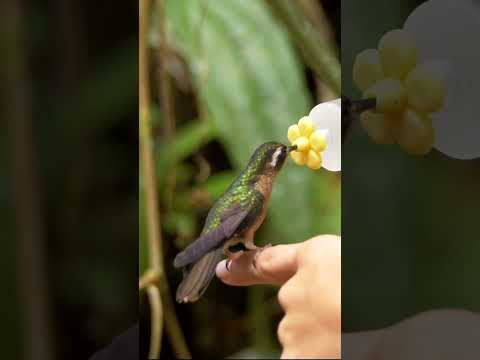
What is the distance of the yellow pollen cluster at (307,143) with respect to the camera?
0.76 meters

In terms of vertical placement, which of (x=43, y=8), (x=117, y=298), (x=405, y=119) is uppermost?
(x=43, y=8)

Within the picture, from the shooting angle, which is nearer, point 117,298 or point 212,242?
point 212,242

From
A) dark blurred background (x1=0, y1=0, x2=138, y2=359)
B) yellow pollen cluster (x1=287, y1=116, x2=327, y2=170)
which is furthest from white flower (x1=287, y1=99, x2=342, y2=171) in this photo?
dark blurred background (x1=0, y1=0, x2=138, y2=359)

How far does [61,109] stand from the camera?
880 mm

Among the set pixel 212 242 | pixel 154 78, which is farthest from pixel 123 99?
pixel 212 242

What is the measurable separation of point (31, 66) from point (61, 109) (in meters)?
0.07

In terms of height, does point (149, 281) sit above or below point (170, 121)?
below

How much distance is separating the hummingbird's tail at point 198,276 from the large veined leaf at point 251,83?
82 mm

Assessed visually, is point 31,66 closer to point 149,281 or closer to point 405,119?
point 149,281

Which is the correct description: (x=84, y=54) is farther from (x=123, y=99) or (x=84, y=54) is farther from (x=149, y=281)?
A: (x=149, y=281)

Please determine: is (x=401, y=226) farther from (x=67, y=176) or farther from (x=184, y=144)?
(x=67, y=176)

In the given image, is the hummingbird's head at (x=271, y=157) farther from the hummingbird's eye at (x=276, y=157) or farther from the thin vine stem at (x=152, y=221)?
the thin vine stem at (x=152, y=221)

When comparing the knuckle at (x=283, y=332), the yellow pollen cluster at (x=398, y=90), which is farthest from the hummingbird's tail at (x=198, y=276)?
the yellow pollen cluster at (x=398, y=90)

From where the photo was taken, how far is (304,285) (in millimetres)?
756
